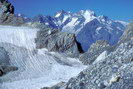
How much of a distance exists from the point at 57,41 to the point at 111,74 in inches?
1693

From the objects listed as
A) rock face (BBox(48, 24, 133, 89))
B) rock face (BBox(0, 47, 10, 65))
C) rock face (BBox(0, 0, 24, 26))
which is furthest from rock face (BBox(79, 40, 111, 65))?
rock face (BBox(48, 24, 133, 89))

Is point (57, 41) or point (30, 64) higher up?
point (57, 41)

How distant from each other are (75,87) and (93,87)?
855 mm

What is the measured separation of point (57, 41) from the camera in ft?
181

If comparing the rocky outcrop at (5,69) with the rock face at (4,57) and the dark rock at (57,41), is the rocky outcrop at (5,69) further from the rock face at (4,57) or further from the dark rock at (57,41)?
the dark rock at (57,41)

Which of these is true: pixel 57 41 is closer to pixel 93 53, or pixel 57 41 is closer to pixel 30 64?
pixel 93 53

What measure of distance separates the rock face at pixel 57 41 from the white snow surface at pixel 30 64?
1252 millimetres

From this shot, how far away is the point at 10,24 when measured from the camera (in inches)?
2480

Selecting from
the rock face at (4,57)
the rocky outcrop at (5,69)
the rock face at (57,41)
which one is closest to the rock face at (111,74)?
the rocky outcrop at (5,69)

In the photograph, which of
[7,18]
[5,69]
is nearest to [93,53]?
[5,69]

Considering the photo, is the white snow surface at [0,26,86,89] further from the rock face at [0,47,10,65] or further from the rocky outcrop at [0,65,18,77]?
the rocky outcrop at [0,65,18,77]

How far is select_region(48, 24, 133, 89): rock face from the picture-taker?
1173 centimetres

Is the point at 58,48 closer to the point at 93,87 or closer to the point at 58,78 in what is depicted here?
the point at 58,78

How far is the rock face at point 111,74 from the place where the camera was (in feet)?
38.5
